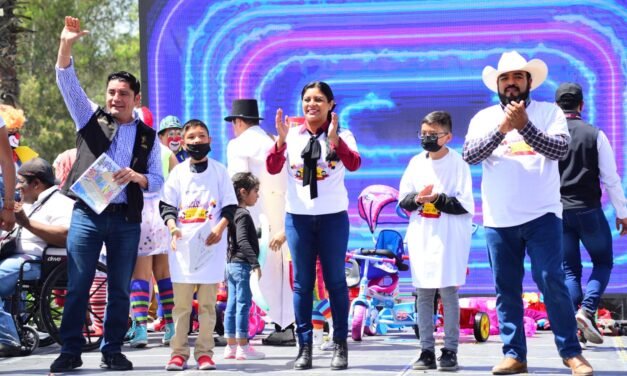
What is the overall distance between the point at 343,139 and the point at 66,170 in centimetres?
326

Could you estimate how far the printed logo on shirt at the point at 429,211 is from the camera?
7.60 meters

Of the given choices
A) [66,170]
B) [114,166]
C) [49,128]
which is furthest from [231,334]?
[49,128]

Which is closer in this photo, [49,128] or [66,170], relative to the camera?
[66,170]

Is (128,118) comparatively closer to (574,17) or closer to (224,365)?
(224,365)

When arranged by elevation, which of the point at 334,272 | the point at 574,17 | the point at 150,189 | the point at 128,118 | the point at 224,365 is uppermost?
the point at 574,17

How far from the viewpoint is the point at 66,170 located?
978 cm

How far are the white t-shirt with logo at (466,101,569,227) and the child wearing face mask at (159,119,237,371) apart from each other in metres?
1.79

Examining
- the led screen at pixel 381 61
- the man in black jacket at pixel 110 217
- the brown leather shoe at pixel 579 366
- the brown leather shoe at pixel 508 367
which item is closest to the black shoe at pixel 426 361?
the brown leather shoe at pixel 508 367

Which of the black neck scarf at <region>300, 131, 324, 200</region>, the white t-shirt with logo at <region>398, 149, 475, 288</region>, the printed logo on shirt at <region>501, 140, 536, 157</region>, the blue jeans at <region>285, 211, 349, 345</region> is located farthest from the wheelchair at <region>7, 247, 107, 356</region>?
the printed logo on shirt at <region>501, 140, 536, 157</region>

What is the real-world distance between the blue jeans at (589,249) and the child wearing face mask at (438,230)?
5.17 ft

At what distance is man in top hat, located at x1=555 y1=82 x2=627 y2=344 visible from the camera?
881 centimetres

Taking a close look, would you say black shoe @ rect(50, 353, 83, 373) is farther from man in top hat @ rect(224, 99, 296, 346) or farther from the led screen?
the led screen

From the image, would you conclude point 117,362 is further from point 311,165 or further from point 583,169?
point 583,169

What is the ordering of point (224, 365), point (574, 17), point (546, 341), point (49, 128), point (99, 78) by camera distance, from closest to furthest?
point (224, 365)
point (546, 341)
point (574, 17)
point (49, 128)
point (99, 78)
